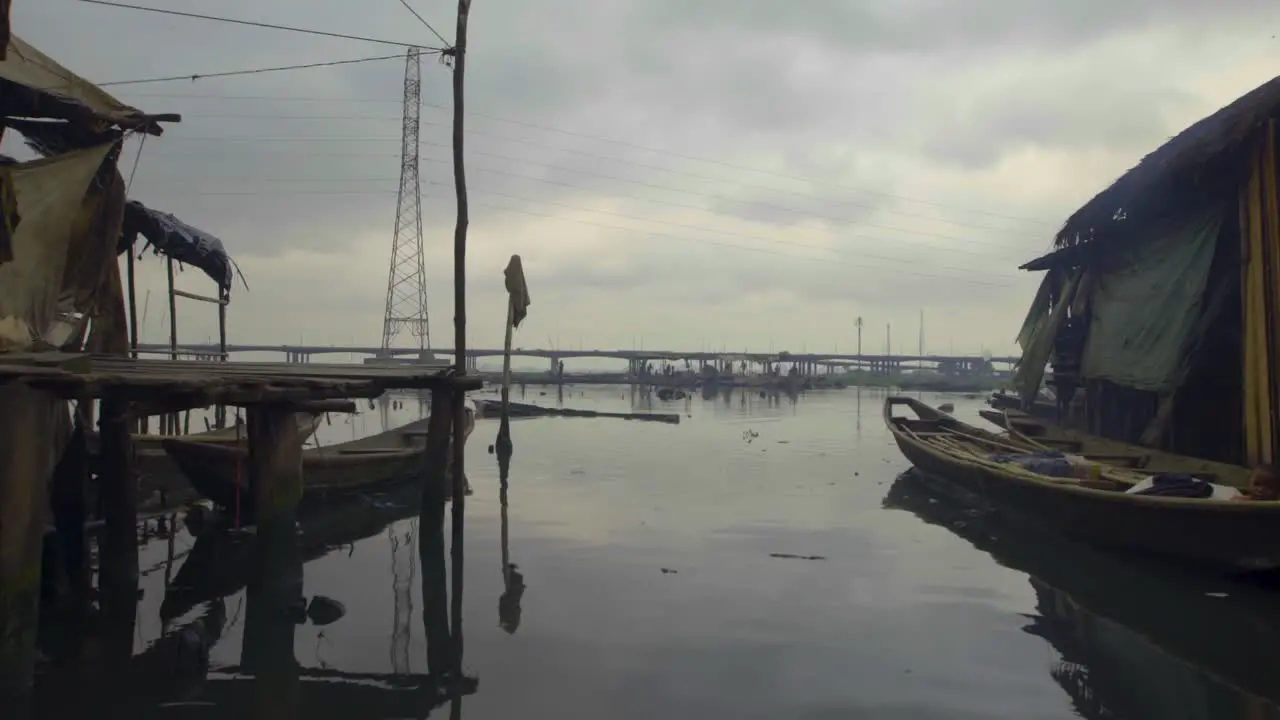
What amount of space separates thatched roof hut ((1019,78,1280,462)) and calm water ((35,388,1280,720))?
318 cm

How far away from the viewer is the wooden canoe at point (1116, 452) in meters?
12.0

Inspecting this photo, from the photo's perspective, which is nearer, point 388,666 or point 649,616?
point 388,666

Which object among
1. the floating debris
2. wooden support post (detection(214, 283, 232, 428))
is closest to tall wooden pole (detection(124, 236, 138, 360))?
wooden support post (detection(214, 283, 232, 428))

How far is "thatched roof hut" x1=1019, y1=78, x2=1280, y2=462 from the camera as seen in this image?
11.1 meters

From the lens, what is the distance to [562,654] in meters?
8.17

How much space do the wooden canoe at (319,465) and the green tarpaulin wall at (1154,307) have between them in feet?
37.8

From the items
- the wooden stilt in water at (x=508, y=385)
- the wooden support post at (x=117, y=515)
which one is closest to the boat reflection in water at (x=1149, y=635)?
the wooden support post at (x=117, y=515)

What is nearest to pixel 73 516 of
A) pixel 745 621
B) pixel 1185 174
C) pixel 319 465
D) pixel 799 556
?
pixel 319 465

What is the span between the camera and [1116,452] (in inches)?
596

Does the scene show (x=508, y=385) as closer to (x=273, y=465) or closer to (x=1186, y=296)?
(x=273, y=465)

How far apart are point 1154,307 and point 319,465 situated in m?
14.4

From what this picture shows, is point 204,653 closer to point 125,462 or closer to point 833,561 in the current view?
point 125,462

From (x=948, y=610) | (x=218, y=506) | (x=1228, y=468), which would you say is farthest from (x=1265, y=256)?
(x=218, y=506)

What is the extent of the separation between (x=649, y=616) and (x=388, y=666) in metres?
2.80
